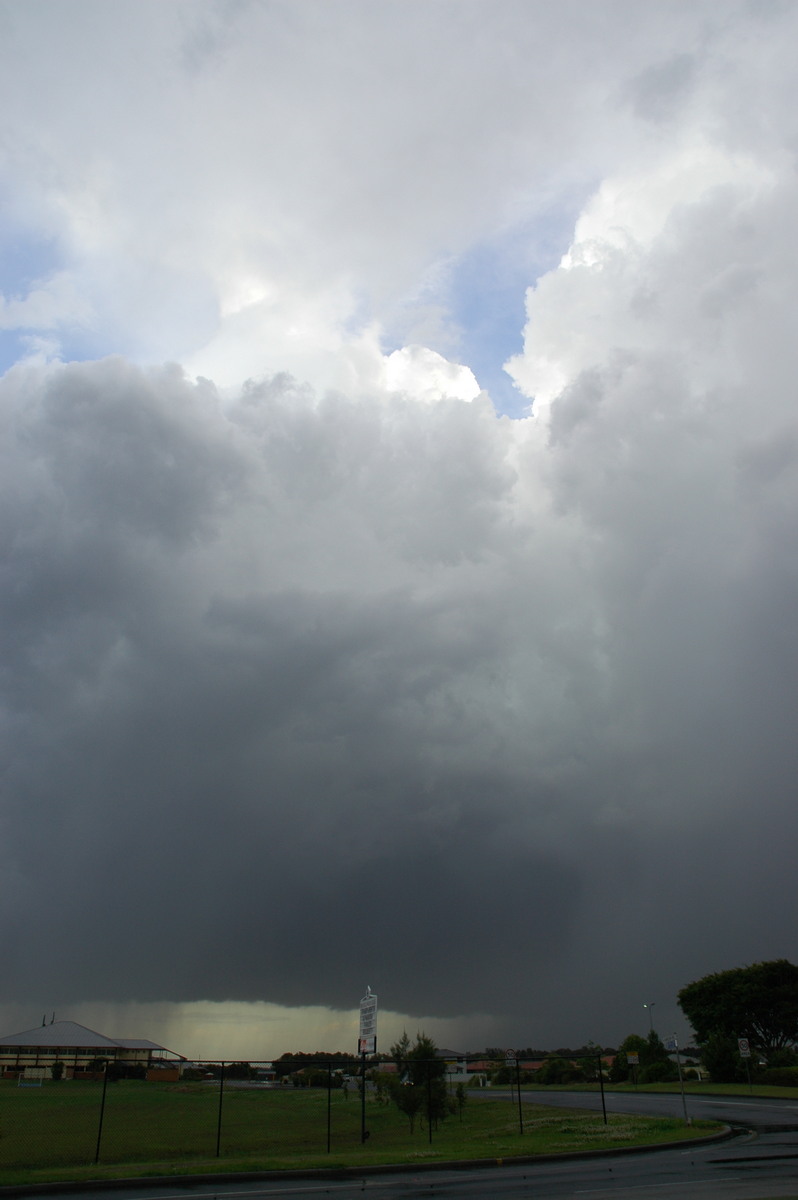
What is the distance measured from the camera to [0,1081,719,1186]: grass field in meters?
21.8

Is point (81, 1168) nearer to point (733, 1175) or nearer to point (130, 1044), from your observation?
point (733, 1175)

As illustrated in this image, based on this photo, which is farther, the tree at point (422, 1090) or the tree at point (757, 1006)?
the tree at point (757, 1006)

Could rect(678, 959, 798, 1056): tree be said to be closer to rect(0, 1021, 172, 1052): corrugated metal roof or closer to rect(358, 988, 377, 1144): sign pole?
rect(358, 988, 377, 1144): sign pole

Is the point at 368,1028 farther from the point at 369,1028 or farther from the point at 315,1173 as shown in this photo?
the point at 315,1173

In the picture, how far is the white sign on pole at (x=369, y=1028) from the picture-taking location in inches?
1294

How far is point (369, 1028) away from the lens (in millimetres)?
33250

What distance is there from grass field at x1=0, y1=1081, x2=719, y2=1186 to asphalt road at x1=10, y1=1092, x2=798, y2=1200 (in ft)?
5.28

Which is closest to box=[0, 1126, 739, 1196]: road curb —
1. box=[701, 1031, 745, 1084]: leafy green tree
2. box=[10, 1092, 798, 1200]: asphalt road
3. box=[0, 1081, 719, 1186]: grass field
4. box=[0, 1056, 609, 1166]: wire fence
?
box=[10, 1092, 798, 1200]: asphalt road

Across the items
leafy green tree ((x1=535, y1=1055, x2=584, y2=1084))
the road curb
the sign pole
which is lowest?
leafy green tree ((x1=535, y1=1055, x2=584, y2=1084))

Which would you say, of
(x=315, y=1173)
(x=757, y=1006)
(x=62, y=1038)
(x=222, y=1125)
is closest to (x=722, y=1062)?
(x=757, y=1006)

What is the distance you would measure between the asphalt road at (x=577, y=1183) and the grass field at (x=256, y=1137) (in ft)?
5.28

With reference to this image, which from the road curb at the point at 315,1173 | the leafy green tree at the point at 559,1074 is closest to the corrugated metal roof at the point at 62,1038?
the leafy green tree at the point at 559,1074

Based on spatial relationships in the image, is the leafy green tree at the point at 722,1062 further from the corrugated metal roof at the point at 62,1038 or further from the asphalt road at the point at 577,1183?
the corrugated metal roof at the point at 62,1038

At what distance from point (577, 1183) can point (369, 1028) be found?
54.9 ft
